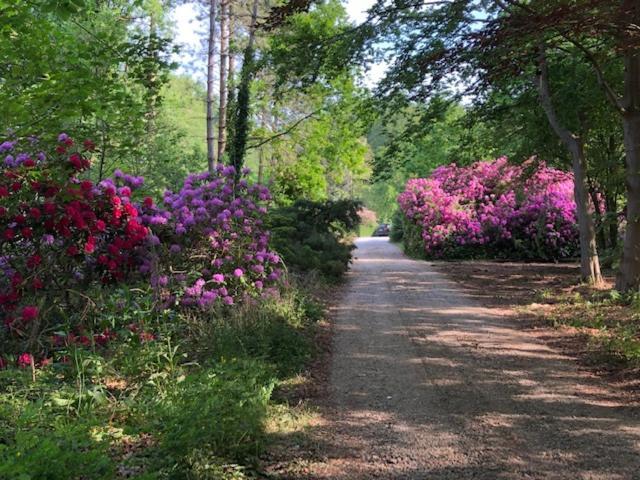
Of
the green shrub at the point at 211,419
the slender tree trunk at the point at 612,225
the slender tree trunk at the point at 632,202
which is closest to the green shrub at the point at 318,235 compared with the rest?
the slender tree trunk at the point at 632,202

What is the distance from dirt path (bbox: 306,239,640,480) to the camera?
359cm

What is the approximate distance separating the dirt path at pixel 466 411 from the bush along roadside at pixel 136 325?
67cm

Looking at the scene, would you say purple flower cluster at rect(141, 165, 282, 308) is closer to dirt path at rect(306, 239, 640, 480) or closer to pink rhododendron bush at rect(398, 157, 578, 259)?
dirt path at rect(306, 239, 640, 480)

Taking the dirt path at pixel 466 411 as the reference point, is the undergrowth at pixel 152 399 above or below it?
above

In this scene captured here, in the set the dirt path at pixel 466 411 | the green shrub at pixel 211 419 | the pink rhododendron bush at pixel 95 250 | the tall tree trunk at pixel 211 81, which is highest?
the tall tree trunk at pixel 211 81

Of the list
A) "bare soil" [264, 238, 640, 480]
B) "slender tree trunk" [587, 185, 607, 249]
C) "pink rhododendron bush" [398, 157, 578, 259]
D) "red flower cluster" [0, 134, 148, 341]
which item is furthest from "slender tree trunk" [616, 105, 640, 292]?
"red flower cluster" [0, 134, 148, 341]

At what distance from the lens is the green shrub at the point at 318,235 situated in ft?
39.1

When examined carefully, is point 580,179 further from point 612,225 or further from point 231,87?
point 231,87

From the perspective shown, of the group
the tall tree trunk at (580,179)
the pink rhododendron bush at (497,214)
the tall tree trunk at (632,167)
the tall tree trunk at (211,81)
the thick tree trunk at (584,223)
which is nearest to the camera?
the tall tree trunk at (632,167)

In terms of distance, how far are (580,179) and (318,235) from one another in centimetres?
632

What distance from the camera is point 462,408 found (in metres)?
4.65

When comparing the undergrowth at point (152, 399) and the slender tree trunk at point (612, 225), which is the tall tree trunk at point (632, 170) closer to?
the slender tree trunk at point (612, 225)

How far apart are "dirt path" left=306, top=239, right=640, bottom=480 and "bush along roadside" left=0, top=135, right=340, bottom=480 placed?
67 centimetres

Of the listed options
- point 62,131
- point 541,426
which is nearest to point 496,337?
point 541,426
